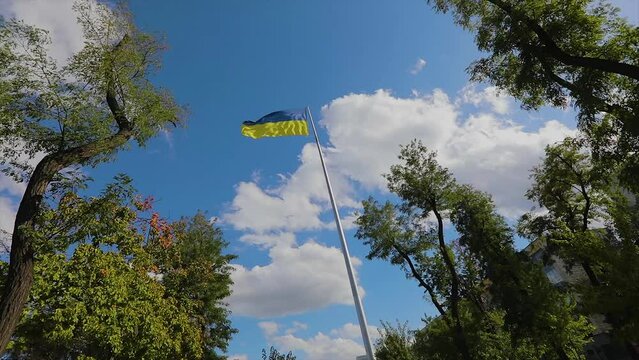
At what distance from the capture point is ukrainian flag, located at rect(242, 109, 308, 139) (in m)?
17.5

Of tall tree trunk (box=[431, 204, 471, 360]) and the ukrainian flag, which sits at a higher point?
the ukrainian flag

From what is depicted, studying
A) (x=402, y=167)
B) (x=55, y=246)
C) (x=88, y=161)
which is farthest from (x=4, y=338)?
(x=402, y=167)

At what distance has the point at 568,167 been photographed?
2609 centimetres

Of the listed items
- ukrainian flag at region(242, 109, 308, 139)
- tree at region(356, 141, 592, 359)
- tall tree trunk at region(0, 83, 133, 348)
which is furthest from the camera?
tree at region(356, 141, 592, 359)

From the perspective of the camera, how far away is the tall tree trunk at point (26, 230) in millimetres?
8977

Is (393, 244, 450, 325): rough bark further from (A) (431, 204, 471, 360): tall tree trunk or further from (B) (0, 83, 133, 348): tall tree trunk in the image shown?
(B) (0, 83, 133, 348): tall tree trunk

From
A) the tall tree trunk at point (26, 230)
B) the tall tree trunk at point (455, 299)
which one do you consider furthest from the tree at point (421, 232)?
the tall tree trunk at point (26, 230)

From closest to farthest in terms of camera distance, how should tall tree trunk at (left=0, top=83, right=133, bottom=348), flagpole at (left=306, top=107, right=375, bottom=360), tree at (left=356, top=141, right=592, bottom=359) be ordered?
tall tree trunk at (left=0, top=83, right=133, bottom=348), flagpole at (left=306, top=107, right=375, bottom=360), tree at (left=356, top=141, right=592, bottom=359)

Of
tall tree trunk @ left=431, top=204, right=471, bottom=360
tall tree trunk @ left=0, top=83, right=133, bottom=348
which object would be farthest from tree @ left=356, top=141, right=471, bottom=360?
tall tree trunk @ left=0, top=83, right=133, bottom=348

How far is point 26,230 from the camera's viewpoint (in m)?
Answer: 9.66

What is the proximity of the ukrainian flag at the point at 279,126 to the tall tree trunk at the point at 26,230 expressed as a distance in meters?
5.98

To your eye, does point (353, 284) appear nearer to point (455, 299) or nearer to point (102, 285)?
point (102, 285)

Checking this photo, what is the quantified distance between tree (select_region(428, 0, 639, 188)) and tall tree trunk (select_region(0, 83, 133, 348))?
1397cm

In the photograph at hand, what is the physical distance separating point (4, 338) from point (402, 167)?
2619 cm
